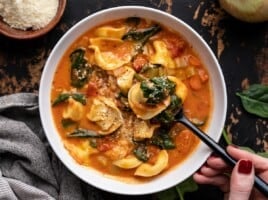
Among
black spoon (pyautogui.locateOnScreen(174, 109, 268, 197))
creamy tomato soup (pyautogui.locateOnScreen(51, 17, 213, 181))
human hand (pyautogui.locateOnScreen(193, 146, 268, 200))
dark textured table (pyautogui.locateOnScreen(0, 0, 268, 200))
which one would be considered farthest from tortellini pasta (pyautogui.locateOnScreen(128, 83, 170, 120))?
dark textured table (pyautogui.locateOnScreen(0, 0, 268, 200))

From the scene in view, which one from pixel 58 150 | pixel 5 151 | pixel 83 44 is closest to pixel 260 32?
pixel 83 44

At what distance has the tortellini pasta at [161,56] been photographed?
3412mm

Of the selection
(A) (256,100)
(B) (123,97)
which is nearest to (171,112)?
(B) (123,97)

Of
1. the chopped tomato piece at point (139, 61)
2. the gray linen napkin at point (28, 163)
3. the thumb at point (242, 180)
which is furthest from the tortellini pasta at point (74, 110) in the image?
the thumb at point (242, 180)

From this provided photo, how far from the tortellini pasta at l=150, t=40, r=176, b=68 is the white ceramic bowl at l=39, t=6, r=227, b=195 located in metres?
0.11

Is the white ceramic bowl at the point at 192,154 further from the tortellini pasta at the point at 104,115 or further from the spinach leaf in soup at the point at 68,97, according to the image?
the tortellini pasta at the point at 104,115

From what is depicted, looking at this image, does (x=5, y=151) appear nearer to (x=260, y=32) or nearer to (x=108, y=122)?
(x=108, y=122)

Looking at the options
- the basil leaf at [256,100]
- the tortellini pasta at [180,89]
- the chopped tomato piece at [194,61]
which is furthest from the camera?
the basil leaf at [256,100]

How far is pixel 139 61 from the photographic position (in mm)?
3457

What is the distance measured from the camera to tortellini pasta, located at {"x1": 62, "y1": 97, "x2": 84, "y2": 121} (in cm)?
340

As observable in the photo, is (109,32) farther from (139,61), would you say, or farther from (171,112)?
(171,112)

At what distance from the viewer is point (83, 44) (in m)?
3.47

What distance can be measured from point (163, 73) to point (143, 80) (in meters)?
0.11

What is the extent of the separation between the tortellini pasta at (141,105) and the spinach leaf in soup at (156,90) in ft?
0.09
